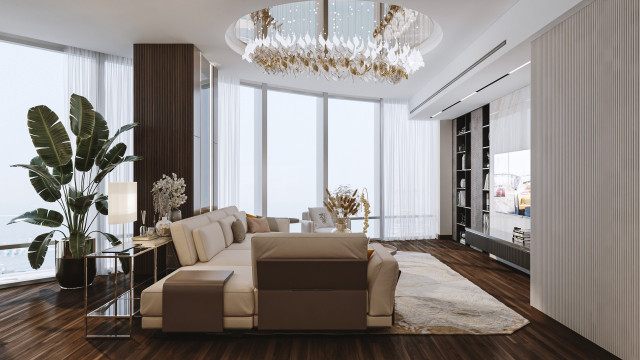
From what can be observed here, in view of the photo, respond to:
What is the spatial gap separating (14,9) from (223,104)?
111 inches

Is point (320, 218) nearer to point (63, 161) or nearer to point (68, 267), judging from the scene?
point (68, 267)

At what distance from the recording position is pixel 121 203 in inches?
123

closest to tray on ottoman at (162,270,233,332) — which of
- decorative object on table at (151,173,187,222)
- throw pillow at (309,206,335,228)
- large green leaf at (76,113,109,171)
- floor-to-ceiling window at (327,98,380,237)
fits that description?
decorative object on table at (151,173,187,222)

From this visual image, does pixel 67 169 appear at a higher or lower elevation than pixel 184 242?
higher

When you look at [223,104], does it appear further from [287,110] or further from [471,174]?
[471,174]

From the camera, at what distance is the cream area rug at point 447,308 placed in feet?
10.0

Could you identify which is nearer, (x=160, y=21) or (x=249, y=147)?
(x=160, y=21)

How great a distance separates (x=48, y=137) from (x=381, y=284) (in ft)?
12.3

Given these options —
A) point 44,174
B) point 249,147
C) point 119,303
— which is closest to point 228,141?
point 249,147

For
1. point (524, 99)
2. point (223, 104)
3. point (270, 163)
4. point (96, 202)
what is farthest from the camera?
point (270, 163)

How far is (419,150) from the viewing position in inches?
309

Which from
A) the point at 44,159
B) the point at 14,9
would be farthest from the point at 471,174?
the point at 14,9

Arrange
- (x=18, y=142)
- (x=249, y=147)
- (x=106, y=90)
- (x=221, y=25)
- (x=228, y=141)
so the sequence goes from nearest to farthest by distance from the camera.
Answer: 1. (x=221, y=25)
2. (x=18, y=142)
3. (x=106, y=90)
4. (x=228, y=141)
5. (x=249, y=147)

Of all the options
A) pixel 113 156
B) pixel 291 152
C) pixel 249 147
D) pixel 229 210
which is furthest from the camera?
pixel 291 152
